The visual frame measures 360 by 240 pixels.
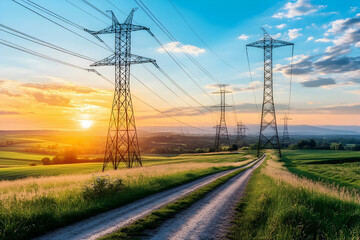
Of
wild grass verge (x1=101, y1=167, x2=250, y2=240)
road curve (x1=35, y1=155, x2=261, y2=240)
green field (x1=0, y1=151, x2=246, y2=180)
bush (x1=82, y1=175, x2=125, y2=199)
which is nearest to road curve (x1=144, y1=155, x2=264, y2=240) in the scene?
wild grass verge (x1=101, y1=167, x2=250, y2=240)

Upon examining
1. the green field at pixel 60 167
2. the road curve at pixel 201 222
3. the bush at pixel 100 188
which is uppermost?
the bush at pixel 100 188

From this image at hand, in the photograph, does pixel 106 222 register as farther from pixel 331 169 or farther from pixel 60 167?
pixel 60 167

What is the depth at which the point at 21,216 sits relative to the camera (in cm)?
889

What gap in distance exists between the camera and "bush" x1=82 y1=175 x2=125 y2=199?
13211 millimetres

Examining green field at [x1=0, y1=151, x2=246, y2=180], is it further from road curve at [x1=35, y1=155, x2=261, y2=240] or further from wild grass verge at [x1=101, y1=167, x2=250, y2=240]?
wild grass verge at [x1=101, y1=167, x2=250, y2=240]

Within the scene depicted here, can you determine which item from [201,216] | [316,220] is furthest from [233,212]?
[316,220]

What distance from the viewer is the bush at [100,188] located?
1321 cm

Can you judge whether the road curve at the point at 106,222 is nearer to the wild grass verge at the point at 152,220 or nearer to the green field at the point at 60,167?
the wild grass verge at the point at 152,220

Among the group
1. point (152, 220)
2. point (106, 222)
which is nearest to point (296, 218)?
point (152, 220)

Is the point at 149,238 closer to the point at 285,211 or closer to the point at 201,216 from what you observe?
the point at 201,216

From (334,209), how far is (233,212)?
5525mm

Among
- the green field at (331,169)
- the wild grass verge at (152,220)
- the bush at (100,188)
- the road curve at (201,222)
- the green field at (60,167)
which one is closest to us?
the wild grass verge at (152,220)

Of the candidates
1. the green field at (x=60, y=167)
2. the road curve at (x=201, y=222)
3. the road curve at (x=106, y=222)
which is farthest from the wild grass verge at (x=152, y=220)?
the green field at (x=60, y=167)

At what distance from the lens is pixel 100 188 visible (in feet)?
44.8
